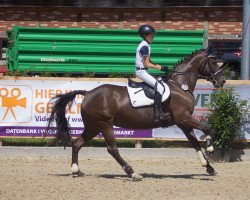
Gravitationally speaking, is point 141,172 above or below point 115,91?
below

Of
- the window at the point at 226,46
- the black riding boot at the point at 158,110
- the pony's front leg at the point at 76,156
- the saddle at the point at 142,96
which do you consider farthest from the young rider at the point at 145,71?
the window at the point at 226,46

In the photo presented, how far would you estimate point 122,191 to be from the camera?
33.9 ft

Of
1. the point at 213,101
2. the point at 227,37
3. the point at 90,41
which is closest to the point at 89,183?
the point at 213,101

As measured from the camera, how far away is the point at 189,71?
12.6 meters

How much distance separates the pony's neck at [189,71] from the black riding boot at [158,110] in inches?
25.6

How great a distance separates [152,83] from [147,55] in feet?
1.71

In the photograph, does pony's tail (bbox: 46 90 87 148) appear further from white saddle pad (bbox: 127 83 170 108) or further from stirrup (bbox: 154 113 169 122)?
stirrup (bbox: 154 113 169 122)

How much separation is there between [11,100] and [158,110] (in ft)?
16.0

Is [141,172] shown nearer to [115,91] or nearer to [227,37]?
[115,91]

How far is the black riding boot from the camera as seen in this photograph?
1207cm

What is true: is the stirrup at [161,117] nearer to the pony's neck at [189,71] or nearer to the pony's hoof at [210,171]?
the pony's neck at [189,71]

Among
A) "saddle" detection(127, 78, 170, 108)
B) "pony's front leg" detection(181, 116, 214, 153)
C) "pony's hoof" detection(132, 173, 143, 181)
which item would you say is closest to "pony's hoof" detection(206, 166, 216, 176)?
"pony's front leg" detection(181, 116, 214, 153)

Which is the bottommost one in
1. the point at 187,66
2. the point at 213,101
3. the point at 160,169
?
the point at 160,169

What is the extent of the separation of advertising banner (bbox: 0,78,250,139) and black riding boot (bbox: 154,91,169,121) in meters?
3.48
